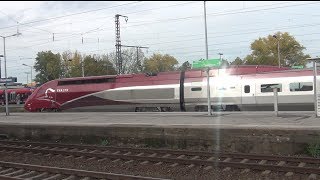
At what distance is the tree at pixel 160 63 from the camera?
84750mm

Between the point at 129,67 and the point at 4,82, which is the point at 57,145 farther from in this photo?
the point at 129,67

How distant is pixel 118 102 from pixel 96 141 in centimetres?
1314

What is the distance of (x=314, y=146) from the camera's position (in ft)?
37.9

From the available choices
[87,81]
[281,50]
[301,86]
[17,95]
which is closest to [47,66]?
[17,95]

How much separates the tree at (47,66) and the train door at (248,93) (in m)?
73.7

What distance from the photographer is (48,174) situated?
34.2 ft

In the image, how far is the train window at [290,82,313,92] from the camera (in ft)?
72.1

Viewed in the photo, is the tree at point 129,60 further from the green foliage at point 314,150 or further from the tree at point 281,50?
the green foliage at point 314,150

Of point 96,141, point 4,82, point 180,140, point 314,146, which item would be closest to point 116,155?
point 180,140

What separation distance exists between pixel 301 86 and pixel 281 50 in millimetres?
50754

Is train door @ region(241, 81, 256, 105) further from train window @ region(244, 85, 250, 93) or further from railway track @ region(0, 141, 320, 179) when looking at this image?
railway track @ region(0, 141, 320, 179)

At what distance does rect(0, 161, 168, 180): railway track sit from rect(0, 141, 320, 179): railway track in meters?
2.21

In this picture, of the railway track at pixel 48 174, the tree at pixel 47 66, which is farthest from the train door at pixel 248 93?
the tree at pixel 47 66

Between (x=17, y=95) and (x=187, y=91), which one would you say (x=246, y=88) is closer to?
(x=187, y=91)
